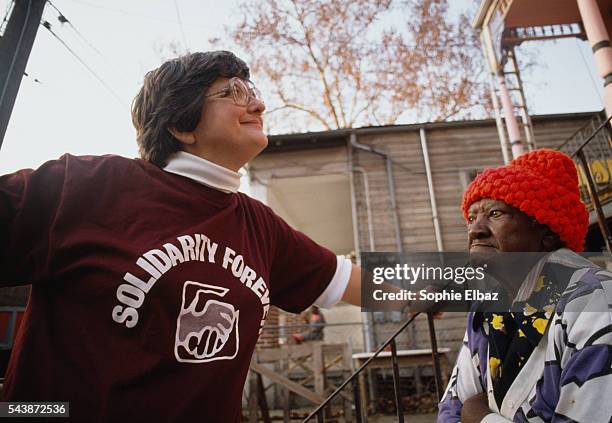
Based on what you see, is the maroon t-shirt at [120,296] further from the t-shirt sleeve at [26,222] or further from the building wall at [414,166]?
the building wall at [414,166]

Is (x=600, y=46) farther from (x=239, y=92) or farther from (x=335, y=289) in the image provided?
(x=239, y=92)

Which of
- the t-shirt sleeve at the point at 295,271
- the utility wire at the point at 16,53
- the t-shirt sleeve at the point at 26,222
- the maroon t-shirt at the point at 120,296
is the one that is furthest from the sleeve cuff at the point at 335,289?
the utility wire at the point at 16,53

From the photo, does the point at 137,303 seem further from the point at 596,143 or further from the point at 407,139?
the point at 407,139

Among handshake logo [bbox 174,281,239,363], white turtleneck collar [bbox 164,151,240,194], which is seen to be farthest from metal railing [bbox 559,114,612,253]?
handshake logo [bbox 174,281,239,363]

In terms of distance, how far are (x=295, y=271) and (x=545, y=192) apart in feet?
3.04

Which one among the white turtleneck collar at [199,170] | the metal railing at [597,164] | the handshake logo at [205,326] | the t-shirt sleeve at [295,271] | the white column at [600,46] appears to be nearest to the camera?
the handshake logo at [205,326]

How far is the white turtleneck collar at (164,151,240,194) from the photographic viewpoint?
1254mm

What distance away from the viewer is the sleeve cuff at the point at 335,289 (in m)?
1.60

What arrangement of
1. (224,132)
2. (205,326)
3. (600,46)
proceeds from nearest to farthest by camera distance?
(205,326)
(224,132)
(600,46)

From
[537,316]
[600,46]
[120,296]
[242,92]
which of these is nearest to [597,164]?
[600,46]

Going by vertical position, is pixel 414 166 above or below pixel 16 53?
above

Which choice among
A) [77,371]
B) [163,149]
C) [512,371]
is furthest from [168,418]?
[512,371]

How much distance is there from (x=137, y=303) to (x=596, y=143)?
8.92 m

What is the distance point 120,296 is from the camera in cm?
95
